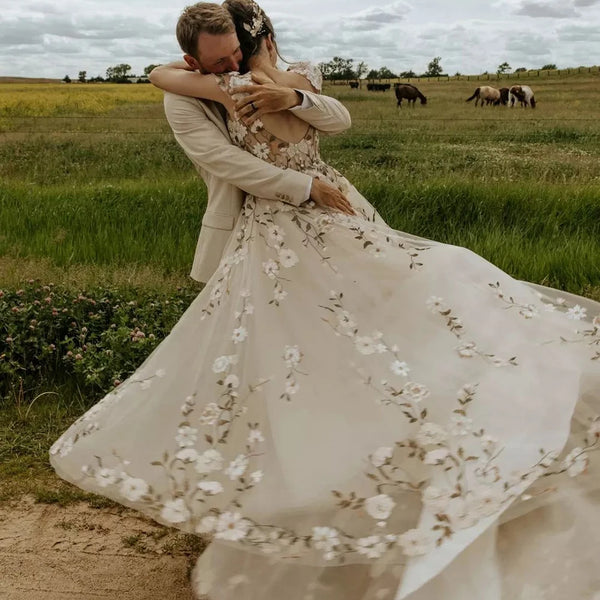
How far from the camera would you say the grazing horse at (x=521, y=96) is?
29.9 m

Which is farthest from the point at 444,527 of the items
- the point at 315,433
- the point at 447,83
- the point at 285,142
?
the point at 447,83

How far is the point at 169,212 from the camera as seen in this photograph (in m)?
7.60

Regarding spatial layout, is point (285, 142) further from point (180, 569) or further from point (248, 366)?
point (180, 569)

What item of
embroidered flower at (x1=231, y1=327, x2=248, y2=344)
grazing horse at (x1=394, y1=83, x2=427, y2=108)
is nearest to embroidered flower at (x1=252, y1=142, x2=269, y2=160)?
embroidered flower at (x1=231, y1=327, x2=248, y2=344)

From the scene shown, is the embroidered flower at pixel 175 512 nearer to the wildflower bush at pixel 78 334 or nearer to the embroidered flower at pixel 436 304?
the embroidered flower at pixel 436 304

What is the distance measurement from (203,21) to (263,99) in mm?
330

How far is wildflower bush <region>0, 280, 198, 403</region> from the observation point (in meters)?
4.46

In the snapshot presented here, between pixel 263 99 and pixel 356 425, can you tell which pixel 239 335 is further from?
pixel 263 99

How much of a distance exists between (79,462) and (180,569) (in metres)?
0.59

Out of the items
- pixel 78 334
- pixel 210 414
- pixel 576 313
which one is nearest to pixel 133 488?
pixel 210 414

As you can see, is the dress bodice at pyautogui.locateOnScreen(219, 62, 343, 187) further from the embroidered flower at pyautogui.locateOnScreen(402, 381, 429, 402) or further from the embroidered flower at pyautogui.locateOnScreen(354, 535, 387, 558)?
the embroidered flower at pyautogui.locateOnScreen(354, 535, 387, 558)

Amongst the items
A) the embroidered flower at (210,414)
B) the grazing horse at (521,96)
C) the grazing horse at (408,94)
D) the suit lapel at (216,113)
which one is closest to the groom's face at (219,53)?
the suit lapel at (216,113)

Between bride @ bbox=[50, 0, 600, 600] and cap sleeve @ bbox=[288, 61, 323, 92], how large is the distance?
0.01 meters

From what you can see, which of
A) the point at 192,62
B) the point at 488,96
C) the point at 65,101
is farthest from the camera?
the point at 488,96
